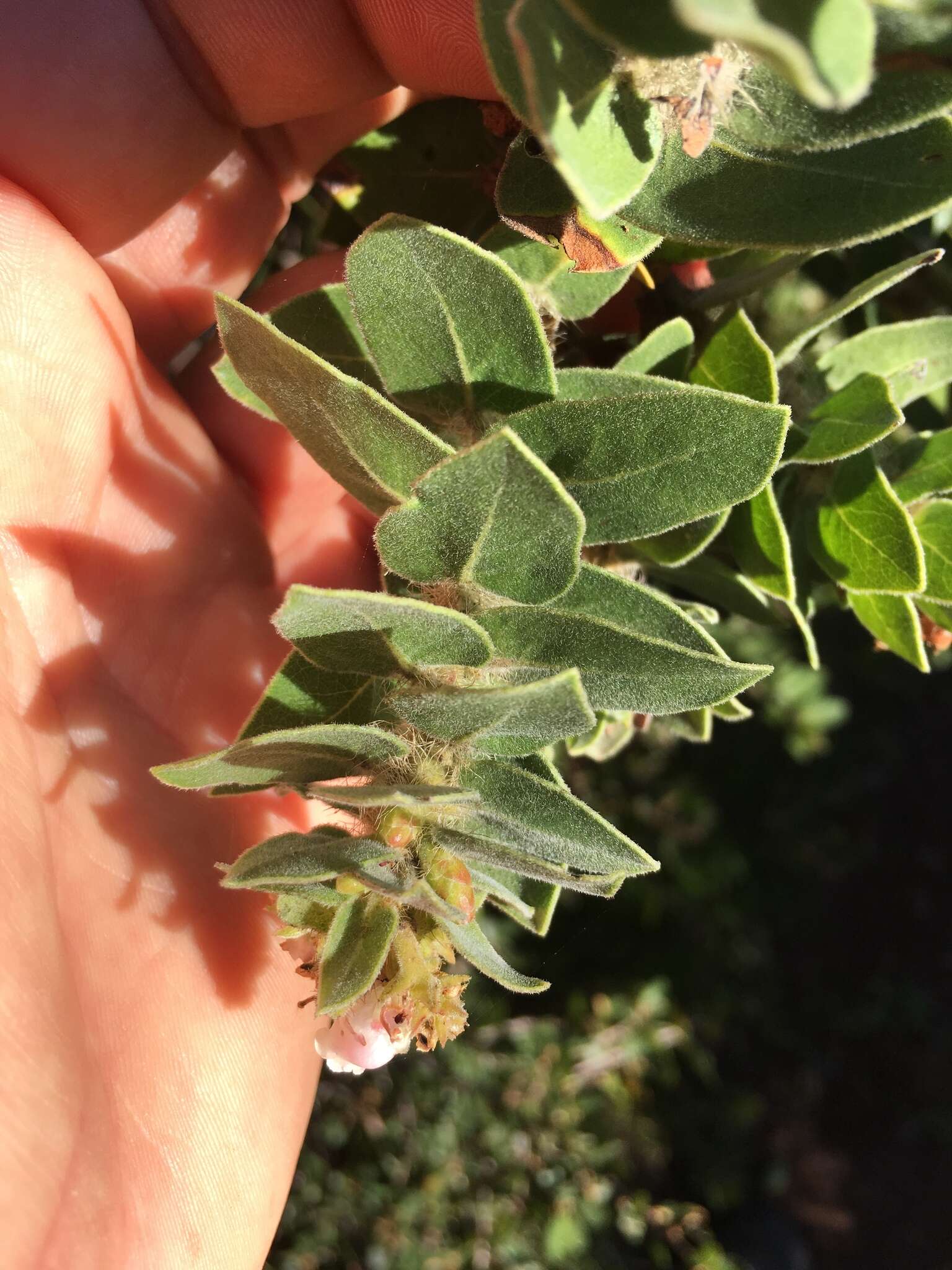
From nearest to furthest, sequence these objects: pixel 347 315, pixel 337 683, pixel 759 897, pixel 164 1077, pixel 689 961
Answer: pixel 337 683 → pixel 347 315 → pixel 164 1077 → pixel 689 961 → pixel 759 897

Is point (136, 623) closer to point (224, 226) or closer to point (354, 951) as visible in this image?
point (224, 226)

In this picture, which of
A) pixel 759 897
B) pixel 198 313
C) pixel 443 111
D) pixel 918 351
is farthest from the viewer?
pixel 759 897

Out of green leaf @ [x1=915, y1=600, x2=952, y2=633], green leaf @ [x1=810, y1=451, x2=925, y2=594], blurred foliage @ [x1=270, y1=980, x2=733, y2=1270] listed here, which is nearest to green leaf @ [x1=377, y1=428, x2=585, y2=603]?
green leaf @ [x1=810, y1=451, x2=925, y2=594]

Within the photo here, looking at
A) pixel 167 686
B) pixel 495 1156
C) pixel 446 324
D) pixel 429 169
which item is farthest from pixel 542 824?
pixel 495 1156

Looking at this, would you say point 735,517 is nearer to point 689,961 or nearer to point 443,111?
point 443,111

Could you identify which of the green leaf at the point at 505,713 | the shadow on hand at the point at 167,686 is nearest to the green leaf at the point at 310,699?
the green leaf at the point at 505,713

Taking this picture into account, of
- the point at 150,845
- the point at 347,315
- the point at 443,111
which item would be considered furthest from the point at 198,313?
the point at 150,845
